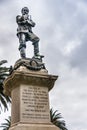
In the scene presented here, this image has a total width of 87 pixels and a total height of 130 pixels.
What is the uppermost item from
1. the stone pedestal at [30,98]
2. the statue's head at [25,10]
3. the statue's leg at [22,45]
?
the statue's head at [25,10]

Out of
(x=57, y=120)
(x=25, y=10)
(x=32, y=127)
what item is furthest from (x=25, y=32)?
(x=57, y=120)

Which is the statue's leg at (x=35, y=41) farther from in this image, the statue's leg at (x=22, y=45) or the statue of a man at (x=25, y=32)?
the statue's leg at (x=22, y=45)

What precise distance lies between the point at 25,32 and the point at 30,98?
3034 millimetres

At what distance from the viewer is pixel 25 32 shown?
15.3 meters

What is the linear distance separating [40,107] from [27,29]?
139 inches

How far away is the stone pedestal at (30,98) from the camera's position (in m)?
13.3

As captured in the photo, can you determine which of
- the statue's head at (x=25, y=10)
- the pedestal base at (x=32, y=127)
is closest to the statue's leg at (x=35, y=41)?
the statue's head at (x=25, y=10)

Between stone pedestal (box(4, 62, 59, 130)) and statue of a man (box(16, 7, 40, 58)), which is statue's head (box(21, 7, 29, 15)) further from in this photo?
stone pedestal (box(4, 62, 59, 130))

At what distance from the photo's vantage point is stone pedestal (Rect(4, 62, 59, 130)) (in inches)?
525

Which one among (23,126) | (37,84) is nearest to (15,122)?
(23,126)

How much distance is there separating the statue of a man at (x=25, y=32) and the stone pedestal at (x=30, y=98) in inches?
49.6

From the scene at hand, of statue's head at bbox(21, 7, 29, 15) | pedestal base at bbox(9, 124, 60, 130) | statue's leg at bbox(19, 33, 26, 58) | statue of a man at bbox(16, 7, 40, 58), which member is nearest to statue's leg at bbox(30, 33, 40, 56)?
statue of a man at bbox(16, 7, 40, 58)

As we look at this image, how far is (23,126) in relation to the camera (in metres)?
12.9

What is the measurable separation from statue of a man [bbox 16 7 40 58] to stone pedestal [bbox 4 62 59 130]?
4.14 ft
